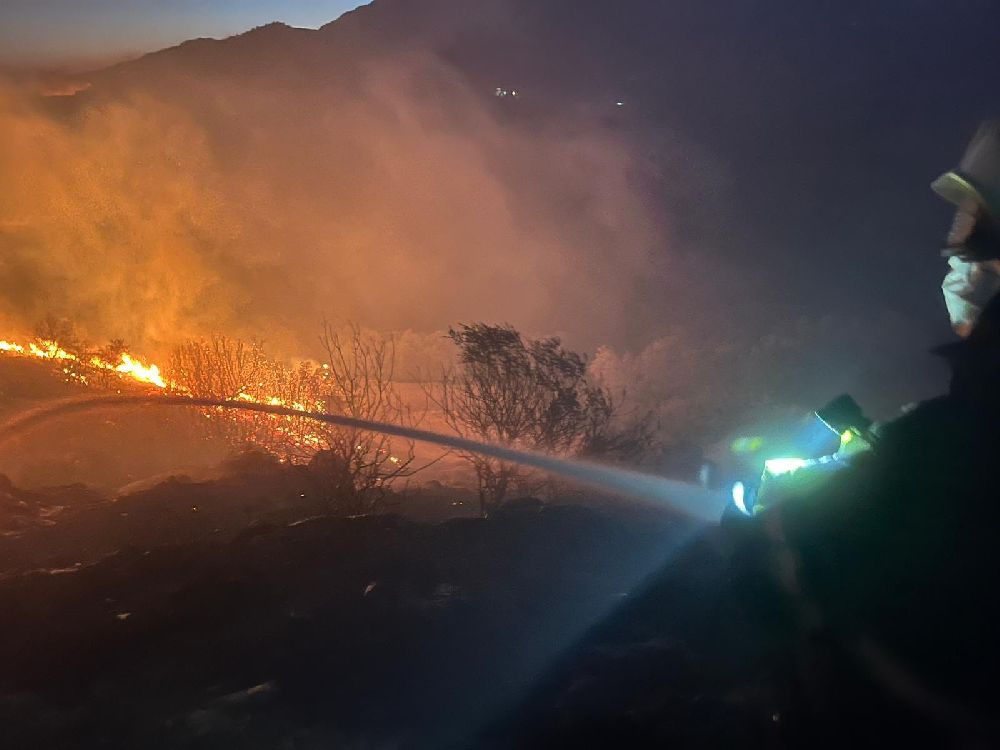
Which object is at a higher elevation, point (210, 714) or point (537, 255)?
point (537, 255)

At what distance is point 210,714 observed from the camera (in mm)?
3680

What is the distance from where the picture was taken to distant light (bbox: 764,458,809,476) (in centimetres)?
298

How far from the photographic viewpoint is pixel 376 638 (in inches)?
170

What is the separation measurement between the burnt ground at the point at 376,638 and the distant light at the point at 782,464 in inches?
47.3

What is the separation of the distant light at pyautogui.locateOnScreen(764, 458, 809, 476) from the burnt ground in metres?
1.20

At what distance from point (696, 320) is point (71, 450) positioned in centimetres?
1322

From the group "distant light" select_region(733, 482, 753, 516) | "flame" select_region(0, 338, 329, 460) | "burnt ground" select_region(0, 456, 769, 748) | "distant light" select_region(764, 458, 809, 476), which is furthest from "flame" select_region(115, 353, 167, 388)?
"distant light" select_region(764, 458, 809, 476)

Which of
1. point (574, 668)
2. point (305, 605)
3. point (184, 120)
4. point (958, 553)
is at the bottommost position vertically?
point (574, 668)

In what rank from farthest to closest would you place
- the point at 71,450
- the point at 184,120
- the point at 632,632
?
1. the point at 184,120
2. the point at 71,450
3. the point at 632,632

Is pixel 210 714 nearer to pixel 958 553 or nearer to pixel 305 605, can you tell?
pixel 305 605

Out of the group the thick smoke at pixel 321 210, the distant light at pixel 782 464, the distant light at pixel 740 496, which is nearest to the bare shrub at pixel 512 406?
the distant light at pixel 740 496

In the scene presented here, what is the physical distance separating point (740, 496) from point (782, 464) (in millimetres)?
301

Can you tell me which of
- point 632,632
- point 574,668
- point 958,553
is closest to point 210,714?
point 574,668

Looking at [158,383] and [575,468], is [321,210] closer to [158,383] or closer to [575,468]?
[158,383]
